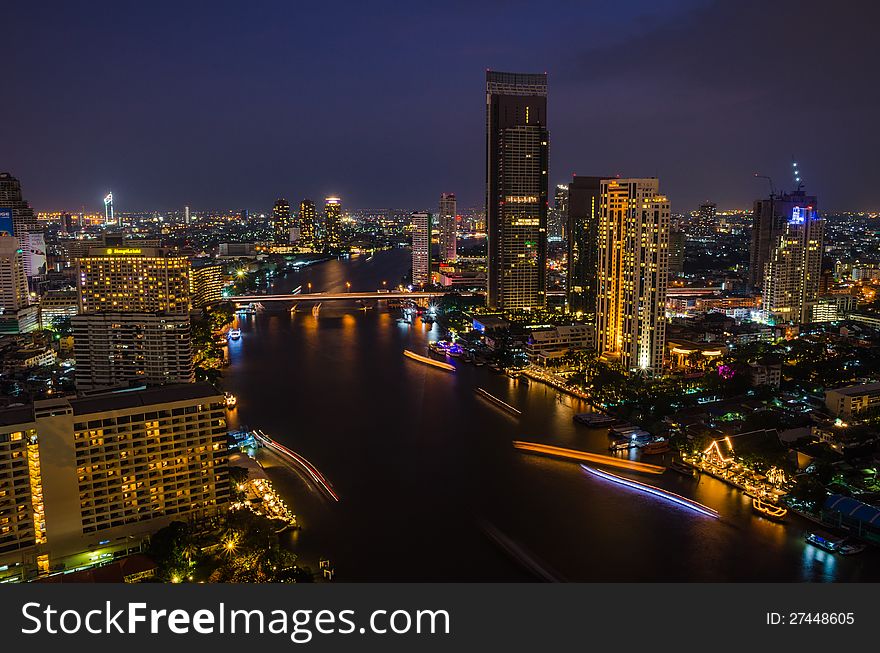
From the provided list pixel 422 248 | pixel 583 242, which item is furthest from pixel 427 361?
pixel 422 248

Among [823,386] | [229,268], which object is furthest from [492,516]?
[229,268]

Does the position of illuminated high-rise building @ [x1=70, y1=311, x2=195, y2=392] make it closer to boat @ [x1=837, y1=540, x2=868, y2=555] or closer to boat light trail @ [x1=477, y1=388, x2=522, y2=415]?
boat light trail @ [x1=477, y1=388, x2=522, y2=415]

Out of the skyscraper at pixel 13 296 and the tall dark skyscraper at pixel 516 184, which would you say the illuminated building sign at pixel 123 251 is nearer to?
the skyscraper at pixel 13 296

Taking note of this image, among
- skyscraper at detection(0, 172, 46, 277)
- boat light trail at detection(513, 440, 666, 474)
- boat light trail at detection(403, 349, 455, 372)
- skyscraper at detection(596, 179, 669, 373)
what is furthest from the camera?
skyscraper at detection(0, 172, 46, 277)

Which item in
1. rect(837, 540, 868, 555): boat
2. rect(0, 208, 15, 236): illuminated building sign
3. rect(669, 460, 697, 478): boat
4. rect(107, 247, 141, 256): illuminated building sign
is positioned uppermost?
rect(0, 208, 15, 236): illuminated building sign

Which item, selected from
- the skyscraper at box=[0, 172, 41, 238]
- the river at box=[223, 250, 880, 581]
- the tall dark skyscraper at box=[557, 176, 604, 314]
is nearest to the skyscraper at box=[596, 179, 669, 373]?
the river at box=[223, 250, 880, 581]

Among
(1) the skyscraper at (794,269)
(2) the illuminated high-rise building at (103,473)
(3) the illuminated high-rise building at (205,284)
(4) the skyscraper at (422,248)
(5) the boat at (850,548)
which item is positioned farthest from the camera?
(4) the skyscraper at (422,248)

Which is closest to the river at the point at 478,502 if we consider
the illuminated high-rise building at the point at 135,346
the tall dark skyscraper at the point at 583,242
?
Answer: the illuminated high-rise building at the point at 135,346
